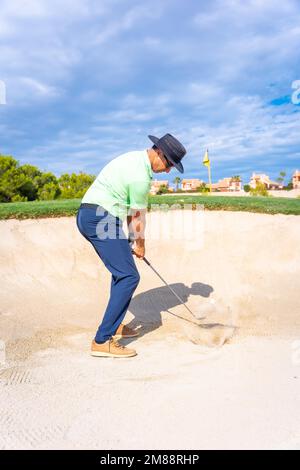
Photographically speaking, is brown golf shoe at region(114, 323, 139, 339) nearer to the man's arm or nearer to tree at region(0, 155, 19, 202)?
the man's arm

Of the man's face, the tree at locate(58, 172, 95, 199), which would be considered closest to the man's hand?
the man's face

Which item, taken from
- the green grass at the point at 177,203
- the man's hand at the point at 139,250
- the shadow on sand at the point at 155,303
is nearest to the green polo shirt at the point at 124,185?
the man's hand at the point at 139,250

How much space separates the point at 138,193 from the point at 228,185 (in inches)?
3181

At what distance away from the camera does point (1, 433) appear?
3.15m

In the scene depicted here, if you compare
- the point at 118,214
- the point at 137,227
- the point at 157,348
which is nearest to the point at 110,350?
the point at 157,348

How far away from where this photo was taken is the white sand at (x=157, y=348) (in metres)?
3.17

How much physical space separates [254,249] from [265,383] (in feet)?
22.2

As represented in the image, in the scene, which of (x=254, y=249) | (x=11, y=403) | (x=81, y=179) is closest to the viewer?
(x=11, y=403)

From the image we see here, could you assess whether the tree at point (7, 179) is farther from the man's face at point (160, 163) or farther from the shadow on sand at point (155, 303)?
the man's face at point (160, 163)

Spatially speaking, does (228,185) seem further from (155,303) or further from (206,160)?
(155,303)

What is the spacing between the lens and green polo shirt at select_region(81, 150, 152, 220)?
4.75 m

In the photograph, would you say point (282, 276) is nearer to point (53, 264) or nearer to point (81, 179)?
point (53, 264)

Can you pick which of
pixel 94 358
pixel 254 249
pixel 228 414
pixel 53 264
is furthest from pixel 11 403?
pixel 254 249

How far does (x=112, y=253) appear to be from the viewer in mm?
4930
